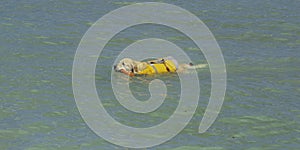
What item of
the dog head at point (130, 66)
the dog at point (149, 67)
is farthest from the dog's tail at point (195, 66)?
the dog head at point (130, 66)

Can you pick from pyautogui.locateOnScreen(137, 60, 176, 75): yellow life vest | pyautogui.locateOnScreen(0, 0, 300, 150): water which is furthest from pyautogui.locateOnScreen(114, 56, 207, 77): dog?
pyautogui.locateOnScreen(0, 0, 300, 150): water

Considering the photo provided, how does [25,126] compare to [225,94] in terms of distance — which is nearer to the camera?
[25,126]

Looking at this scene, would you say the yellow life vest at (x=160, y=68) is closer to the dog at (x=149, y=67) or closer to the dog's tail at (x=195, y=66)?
the dog at (x=149, y=67)

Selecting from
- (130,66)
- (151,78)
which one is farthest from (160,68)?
(130,66)

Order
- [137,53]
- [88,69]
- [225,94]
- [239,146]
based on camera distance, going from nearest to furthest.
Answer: [239,146], [225,94], [88,69], [137,53]

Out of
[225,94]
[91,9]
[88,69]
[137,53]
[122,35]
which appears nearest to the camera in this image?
[225,94]

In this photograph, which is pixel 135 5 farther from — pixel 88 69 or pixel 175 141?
pixel 175 141

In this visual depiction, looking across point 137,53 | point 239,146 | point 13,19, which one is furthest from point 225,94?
point 13,19

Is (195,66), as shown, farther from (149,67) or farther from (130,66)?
(130,66)
